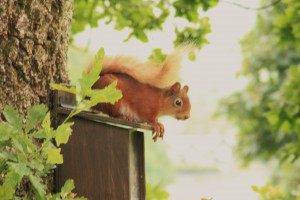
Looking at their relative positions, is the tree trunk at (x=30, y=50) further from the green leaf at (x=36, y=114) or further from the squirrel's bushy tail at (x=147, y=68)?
the green leaf at (x=36, y=114)

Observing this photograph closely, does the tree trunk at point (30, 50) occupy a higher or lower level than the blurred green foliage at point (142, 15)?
lower

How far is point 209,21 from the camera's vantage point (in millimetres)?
3062

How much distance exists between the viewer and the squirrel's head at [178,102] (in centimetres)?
197

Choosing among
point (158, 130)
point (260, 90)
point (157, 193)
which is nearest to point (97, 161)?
point (158, 130)

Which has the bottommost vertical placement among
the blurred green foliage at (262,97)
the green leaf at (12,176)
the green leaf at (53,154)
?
the green leaf at (12,176)

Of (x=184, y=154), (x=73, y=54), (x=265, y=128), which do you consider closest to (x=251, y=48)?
(x=265, y=128)

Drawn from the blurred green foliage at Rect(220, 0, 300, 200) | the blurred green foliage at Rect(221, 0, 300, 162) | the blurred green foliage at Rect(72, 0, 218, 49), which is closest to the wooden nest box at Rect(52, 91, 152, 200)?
the blurred green foliage at Rect(72, 0, 218, 49)

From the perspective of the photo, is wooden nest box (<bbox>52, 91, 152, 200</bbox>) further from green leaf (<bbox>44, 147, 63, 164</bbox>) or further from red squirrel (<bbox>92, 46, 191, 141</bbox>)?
green leaf (<bbox>44, 147, 63, 164</bbox>)

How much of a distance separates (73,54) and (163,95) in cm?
604

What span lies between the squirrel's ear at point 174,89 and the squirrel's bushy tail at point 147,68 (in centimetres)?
10

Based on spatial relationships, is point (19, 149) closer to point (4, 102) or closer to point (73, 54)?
point (4, 102)

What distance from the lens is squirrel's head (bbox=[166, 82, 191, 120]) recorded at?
6.48 feet

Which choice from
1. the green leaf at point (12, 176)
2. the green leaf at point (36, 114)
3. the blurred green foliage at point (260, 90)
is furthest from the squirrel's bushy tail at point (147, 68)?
the blurred green foliage at point (260, 90)

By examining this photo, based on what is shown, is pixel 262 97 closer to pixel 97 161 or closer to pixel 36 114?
pixel 97 161
